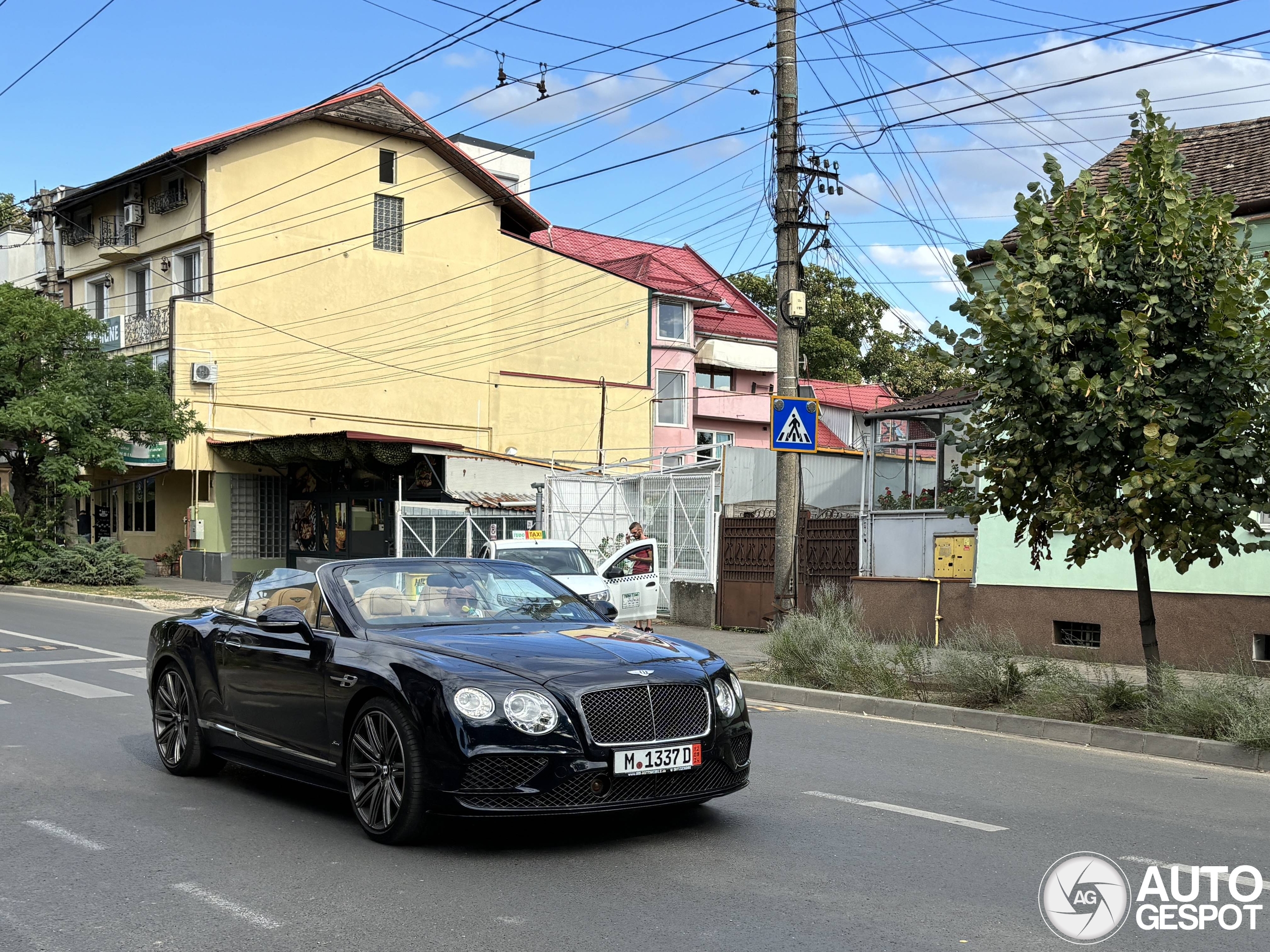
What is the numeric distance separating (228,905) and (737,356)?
48.7m

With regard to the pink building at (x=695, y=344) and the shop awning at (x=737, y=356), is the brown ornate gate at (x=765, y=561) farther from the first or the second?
the shop awning at (x=737, y=356)

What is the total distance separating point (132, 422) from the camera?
31062mm

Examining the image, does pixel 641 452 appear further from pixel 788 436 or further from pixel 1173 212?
pixel 1173 212

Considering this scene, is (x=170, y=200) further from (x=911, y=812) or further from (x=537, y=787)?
(x=537, y=787)

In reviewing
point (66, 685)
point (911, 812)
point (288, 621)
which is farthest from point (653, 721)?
point (66, 685)

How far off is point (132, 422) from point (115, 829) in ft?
85.4

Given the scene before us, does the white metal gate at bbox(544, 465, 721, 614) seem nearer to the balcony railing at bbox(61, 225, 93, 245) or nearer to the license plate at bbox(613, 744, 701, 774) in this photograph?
the license plate at bbox(613, 744, 701, 774)

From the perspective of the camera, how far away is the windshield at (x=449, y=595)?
24.1ft

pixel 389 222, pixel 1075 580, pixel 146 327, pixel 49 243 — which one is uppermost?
pixel 389 222

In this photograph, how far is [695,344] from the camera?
50.5 meters

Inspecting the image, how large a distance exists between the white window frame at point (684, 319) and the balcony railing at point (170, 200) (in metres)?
18.1

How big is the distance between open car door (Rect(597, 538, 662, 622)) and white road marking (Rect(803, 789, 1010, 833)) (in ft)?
40.3

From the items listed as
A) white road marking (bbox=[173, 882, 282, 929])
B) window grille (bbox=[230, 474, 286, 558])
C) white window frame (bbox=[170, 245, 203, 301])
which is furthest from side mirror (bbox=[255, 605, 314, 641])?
Result: white window frame (bbox=[170, 245, 203, 301])

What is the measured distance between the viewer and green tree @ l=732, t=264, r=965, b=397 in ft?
193
